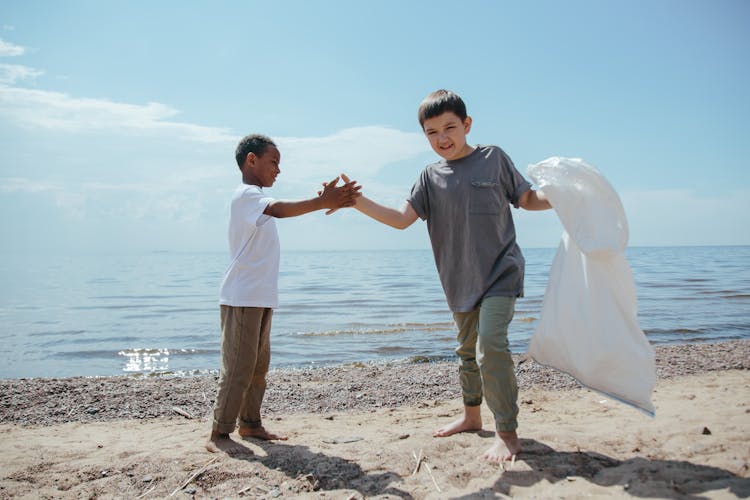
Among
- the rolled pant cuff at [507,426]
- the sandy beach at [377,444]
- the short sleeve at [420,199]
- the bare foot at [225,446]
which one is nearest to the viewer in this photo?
the sandy beach at [377,444]

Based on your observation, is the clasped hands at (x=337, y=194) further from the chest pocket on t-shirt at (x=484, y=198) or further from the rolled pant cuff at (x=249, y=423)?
the rolled pant cuff at (x=249, y=423)

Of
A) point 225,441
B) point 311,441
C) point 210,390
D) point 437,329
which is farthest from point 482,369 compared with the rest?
point 437,329

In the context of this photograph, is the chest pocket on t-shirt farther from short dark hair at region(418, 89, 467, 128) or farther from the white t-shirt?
the white t-shirt

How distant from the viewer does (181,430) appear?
14.8 ft

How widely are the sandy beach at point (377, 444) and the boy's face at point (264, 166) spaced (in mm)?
1885

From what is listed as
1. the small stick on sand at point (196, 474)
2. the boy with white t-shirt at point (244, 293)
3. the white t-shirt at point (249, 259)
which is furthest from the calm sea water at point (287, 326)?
the white t-shirt at point (249, 259)

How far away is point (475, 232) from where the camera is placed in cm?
341

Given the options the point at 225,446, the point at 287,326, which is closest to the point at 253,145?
the point at 225,446

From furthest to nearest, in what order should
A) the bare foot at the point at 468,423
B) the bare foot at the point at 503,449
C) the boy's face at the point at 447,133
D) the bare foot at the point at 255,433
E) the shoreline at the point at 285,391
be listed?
the shoreline at the point at 285,391 → the bare foot at the point at 255,433 → the bare foot at the point at 468,423 → the boy's face at the point at 447,133 → the bare foot at the point at 503,449

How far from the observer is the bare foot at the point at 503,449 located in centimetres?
313

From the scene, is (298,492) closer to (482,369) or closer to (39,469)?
(482,369)

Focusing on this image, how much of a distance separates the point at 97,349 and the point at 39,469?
6753mm

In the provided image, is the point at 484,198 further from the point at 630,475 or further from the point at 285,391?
the point at 285,391

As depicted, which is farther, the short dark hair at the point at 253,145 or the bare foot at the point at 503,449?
the short dark hair at the point at 253,145
